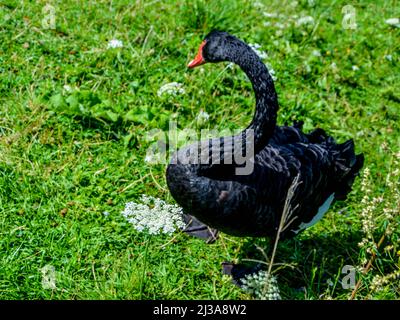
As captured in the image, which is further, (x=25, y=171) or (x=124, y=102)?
(x=124, y=102)

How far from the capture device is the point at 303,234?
3.88 meters

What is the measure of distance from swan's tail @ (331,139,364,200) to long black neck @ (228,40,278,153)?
0.79m

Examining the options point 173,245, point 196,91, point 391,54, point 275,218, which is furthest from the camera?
point 391,54

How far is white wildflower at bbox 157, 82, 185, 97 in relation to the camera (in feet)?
14.3

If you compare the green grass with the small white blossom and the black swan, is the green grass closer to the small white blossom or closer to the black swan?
the small white blossom

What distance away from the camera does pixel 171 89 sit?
436cm

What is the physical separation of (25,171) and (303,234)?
1.77 m

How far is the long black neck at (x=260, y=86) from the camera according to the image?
121 inches

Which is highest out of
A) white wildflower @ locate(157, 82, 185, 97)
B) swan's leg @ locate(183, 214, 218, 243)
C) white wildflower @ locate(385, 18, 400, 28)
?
white wildflower @ locate(385, 18, 400, 28)

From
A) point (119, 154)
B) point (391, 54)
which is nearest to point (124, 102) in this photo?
point (119, 154)

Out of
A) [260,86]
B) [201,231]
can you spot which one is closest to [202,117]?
[201,231]

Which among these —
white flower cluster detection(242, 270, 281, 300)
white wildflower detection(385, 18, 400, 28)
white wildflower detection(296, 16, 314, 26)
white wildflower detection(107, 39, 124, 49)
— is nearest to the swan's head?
white flower cluster detection(242, 270, 281, 300)

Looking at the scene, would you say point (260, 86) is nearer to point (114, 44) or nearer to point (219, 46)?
point (219, 46)
